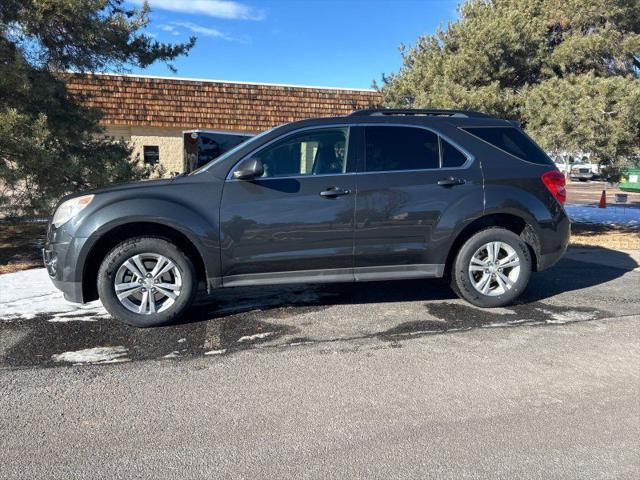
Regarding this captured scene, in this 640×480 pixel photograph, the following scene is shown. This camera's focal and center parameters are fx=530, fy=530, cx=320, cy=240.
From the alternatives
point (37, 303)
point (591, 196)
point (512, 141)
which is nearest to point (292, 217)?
point (512, 141)

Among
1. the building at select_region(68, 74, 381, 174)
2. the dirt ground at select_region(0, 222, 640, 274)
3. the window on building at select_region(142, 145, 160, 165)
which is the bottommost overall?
the dirt ground at select_region(0, 222, 640, 274)

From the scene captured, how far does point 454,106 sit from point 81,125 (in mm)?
6708

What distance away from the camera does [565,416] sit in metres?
3.20

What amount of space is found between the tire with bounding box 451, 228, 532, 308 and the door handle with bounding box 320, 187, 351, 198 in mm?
1354

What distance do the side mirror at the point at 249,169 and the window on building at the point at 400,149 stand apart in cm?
106

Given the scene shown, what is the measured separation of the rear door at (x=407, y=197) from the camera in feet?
16.4

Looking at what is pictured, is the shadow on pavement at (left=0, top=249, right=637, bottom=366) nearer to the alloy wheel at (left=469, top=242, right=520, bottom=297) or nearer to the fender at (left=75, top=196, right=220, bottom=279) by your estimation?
the alloy wheel at (left=469, top=242, right=520, bottom=297)

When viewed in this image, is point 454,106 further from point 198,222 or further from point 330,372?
point 330,372

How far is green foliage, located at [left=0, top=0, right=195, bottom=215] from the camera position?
6.54 metres

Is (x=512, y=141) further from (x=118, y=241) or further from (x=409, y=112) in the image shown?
(x=118, y=241)

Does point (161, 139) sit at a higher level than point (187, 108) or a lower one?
lower

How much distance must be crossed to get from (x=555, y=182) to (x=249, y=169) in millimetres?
3114

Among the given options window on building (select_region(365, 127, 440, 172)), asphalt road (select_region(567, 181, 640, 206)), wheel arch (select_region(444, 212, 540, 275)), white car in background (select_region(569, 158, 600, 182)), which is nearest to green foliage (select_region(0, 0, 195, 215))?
window on building (select_region(365, 127, 440, 172))

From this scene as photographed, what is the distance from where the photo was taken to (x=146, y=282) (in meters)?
4.68
